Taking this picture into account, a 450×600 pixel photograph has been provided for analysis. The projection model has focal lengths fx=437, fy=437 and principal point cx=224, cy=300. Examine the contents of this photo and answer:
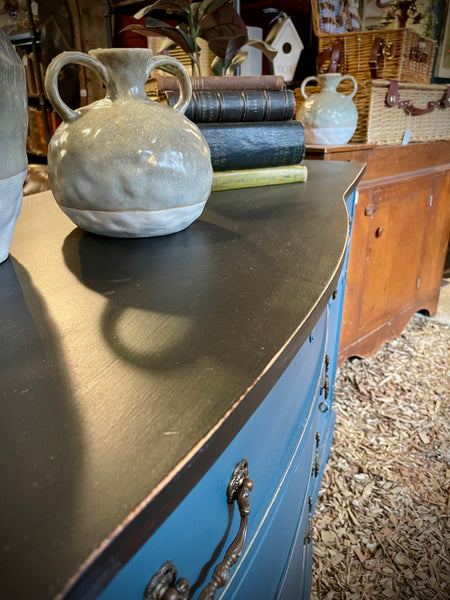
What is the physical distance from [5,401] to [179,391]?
10cm

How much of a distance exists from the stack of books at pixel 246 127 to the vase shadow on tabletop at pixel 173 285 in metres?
0.25

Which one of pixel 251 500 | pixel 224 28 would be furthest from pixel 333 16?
pixel 251 500

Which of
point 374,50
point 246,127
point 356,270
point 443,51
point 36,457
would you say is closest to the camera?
point 36,457

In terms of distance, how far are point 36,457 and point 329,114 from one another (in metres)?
1.46

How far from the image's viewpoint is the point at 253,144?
0.82 metres

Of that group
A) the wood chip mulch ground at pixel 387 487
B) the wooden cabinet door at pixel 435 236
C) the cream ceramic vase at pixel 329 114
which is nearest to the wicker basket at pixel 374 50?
the cream ceramic vase at pixel 329 114

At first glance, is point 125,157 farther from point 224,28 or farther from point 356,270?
point 356,270

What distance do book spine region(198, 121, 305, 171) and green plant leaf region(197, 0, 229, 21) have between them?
0.39 metres

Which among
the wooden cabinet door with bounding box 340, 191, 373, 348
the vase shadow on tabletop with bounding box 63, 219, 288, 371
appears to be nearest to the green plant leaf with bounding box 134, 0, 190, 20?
the vase shadow on tabletop with bounding box 63, 219, 288, 371

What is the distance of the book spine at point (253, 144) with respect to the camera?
0.79 m

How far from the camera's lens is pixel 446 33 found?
102 inches

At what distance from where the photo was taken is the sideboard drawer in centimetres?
25

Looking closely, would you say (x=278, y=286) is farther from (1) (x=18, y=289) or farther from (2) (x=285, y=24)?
(2) (x=285, y=24)

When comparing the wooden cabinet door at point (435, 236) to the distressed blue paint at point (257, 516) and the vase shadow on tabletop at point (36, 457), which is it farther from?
the vase shadow on tabletop at point (36, 457)
